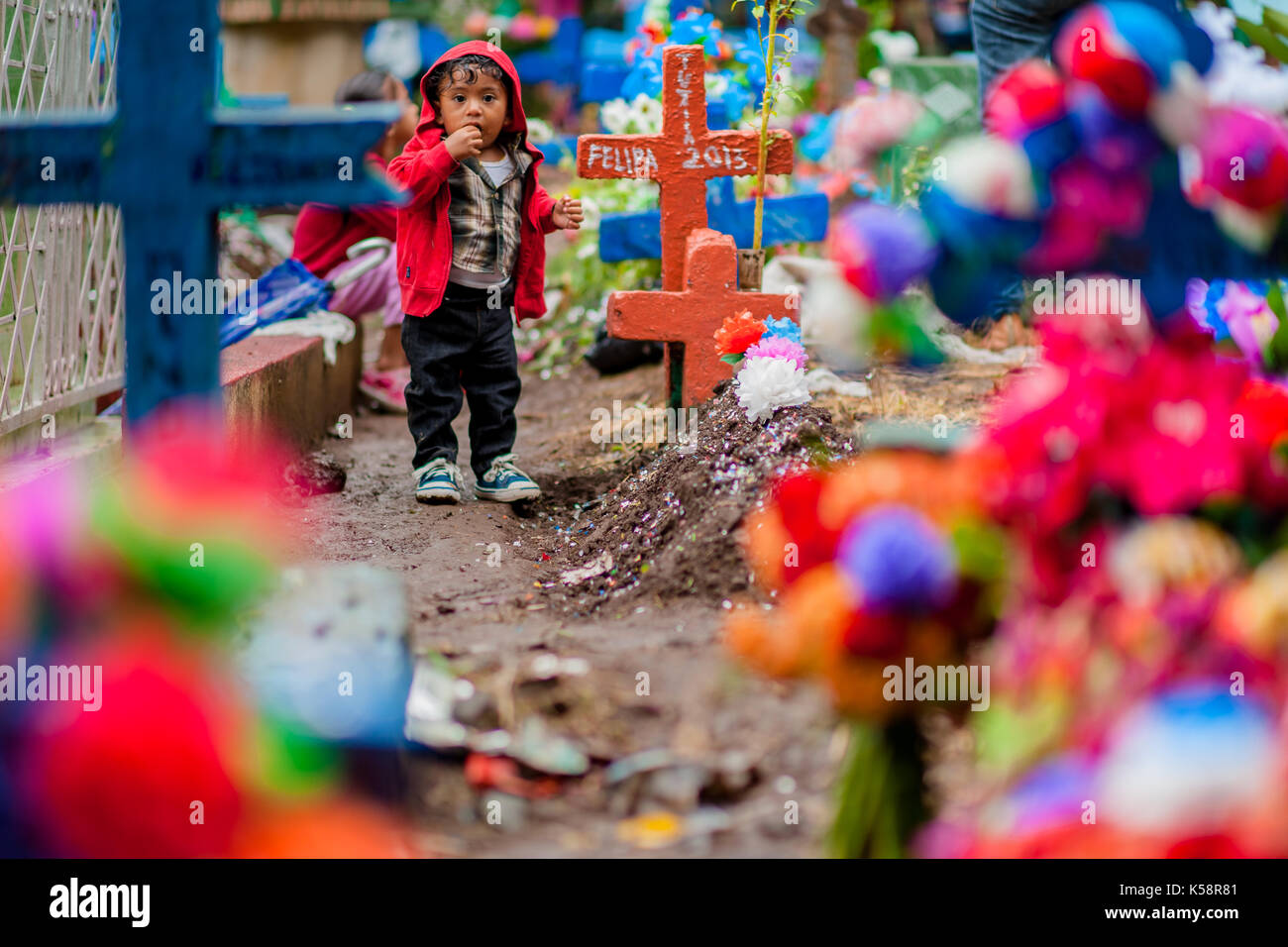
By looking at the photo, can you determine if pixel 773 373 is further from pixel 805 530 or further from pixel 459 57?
pixel 805 530

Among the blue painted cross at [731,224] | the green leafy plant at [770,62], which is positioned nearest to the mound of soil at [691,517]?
the green leafy plant at [770,62]

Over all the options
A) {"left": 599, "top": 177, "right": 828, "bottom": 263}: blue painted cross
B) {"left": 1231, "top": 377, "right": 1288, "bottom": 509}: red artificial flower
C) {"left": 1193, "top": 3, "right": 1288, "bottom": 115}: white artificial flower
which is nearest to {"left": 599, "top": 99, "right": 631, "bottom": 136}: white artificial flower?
{"left": 599, "top": 177, "right": 828, "bottom": 263}: blue painted cross

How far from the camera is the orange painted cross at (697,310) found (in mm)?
3742

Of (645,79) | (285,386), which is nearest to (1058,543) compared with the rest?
(285,386)

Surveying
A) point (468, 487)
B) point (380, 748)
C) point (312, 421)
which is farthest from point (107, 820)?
point (312, 421)

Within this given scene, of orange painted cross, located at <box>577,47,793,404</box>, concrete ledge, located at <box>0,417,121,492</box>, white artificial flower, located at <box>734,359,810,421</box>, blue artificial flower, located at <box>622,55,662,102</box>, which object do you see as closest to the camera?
white artificial flower, located at <box>734,359,810,421</box>

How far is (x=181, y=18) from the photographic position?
188 centimetres

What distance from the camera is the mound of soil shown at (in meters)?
2.57

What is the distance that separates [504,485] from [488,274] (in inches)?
24.3

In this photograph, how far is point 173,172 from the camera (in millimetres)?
1944

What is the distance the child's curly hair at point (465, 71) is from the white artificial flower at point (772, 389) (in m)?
1.19

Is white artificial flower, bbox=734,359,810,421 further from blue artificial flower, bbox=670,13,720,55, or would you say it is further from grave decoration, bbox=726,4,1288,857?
blue artificial flower, bbox=670,13,720,55

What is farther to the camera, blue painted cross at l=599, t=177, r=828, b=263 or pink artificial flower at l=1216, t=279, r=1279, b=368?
blue painted cross at l=599, t=177, r=828, b=263

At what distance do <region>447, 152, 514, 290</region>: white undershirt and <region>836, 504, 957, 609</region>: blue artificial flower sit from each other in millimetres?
2523
